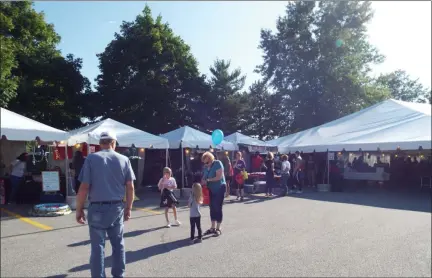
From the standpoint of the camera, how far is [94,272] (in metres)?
3.46

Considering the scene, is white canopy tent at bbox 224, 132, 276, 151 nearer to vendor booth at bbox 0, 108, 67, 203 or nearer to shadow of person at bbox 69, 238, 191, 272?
vendor booth at bbox 0, 108, 67, 203

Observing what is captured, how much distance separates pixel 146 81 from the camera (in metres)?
22.6

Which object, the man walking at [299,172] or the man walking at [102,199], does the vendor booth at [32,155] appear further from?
the man walking at [299,172]

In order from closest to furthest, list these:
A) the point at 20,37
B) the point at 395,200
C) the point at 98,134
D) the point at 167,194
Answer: the point at 395,200 → the point at 167,194 → the point at 98,134 → the point at 20,37

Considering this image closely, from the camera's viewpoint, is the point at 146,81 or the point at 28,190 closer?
the point at 28,190

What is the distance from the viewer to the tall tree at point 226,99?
1004 inches

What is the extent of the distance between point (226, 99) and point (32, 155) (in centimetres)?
1671

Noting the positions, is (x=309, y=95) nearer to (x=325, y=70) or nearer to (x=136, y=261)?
(x=325, y=70)

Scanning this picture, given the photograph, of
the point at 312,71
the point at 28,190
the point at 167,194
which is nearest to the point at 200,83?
the point at 312,71

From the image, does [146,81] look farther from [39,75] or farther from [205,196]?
[205,196]

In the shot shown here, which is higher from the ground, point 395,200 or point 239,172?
point 395,200

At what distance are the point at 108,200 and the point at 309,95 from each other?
80.9 feet

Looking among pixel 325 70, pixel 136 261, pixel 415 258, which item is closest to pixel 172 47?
pixel 325 70

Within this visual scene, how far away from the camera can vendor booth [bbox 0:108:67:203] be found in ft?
19.4
